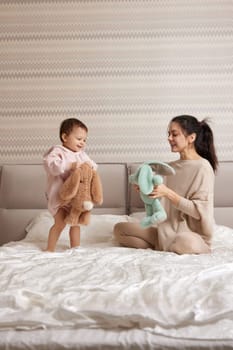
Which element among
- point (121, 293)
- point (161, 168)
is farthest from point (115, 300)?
point (161, 168)

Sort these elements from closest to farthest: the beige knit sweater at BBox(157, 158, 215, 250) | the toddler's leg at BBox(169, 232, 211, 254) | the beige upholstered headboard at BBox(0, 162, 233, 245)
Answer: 1. the toddler's leg at BBox(169, 232, 211, 254)
2. the beige knit sweater at BBox(157, 158, 215, 250)
3. the beige upholstered headboard at BBox(0, 162, 233, 245)

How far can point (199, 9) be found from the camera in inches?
122

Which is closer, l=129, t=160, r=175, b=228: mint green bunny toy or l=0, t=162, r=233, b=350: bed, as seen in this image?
l=0, t=162, r=233, b=350: bed

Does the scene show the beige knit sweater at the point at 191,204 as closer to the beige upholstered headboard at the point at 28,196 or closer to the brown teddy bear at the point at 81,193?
the brown teddy bear at the point at 81,193

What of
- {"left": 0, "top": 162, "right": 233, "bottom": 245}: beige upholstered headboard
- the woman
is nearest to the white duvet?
the woman

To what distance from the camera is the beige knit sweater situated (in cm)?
222

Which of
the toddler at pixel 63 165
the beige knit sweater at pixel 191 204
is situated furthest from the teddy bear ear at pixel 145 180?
the toddler at pixel 63 165

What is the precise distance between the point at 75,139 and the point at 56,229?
16.8 inches

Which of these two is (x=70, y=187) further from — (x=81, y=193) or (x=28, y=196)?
(x=28, y=196)

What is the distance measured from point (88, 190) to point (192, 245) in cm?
54

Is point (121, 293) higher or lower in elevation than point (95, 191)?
lower

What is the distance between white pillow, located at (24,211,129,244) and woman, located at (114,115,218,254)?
142mm

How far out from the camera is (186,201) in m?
2.20

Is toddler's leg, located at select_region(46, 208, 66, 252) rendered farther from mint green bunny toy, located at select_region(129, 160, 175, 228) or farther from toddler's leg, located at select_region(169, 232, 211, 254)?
toddler's leg, located at select_region(169, 232, 211, 254)
